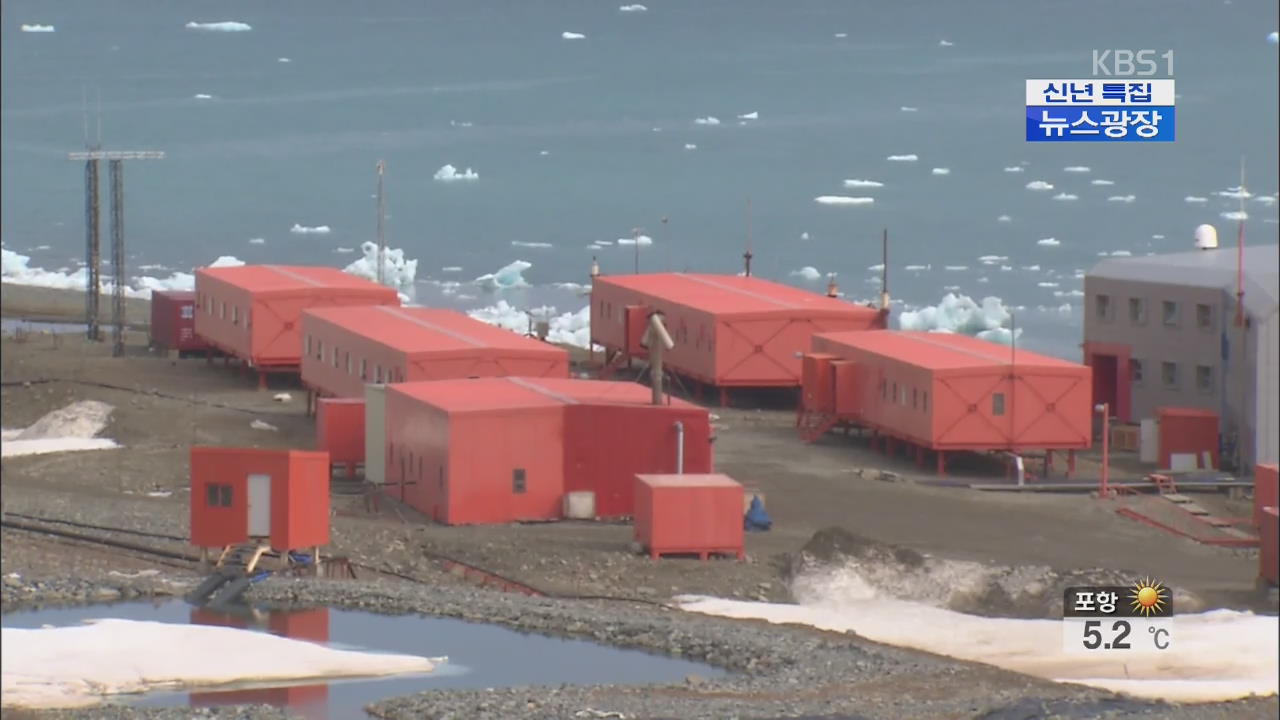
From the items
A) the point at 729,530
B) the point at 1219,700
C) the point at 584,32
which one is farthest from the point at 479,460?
the point at 1219,700

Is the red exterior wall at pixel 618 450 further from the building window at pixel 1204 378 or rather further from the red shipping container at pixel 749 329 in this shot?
the red shipping container at pixel 749 329

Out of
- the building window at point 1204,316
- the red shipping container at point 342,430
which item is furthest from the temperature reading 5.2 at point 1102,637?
the building window at point 1204,316

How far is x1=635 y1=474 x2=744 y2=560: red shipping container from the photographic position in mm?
38969

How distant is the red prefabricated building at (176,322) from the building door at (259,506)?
26653 mm

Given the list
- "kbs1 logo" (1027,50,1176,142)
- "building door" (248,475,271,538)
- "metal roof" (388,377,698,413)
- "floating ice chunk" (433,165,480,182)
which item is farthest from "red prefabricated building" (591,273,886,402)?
"kbs1 logo" (1027,50,1176,142)

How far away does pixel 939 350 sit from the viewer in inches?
2095

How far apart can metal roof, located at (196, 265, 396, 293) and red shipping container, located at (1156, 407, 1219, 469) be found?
18396mm

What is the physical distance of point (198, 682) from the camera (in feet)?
93.8

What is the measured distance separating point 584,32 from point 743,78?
25.0ft

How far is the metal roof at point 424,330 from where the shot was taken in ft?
161

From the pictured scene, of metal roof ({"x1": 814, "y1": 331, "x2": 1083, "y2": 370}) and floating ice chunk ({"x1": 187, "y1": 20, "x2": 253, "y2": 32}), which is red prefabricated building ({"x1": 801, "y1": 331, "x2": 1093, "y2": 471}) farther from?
floating ice chunk ({"x1": 187, "y1": 20, "x2": 253, "y2": 32})

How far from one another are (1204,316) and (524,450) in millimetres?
19806

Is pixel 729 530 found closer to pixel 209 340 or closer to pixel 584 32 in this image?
pixel 584 32

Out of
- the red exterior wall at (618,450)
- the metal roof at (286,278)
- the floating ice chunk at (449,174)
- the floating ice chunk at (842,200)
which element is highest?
the floating ice chunk at (449,174)
